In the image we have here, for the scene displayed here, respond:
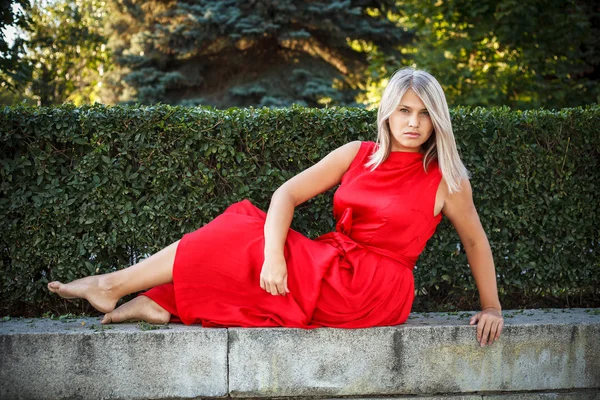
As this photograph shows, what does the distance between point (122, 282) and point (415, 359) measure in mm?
1704

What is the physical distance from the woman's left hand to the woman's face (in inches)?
41.1

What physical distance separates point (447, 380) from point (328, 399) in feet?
2.27

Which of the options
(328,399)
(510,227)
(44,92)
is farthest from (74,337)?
(44,92)

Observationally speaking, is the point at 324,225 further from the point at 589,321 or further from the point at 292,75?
the point at 292,75

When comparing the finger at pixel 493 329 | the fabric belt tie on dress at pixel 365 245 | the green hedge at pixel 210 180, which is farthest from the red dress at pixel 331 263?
the green hedge at pixel 210 180

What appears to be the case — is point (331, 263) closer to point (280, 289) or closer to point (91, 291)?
point (280, 289)

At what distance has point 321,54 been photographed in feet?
50.9

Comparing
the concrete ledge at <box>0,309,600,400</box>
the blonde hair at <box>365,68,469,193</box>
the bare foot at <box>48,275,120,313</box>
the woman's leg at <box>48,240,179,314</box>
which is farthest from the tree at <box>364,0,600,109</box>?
the bare foot at <box>48,275,120,313</box>

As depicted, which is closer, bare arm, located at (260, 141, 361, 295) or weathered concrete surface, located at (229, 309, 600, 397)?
bare arm, located at (260, 141, 361, 295)

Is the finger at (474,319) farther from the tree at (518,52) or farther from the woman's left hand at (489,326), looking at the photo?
the tree at (518,52)

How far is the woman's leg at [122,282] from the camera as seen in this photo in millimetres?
3537

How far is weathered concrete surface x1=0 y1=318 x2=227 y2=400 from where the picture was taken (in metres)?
3.43

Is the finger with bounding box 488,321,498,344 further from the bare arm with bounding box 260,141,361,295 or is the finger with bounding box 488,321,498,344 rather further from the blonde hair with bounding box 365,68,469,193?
the bare arm with bounding box 260,141,361,295

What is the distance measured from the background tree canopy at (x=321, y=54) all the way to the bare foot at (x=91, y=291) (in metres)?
9.36
